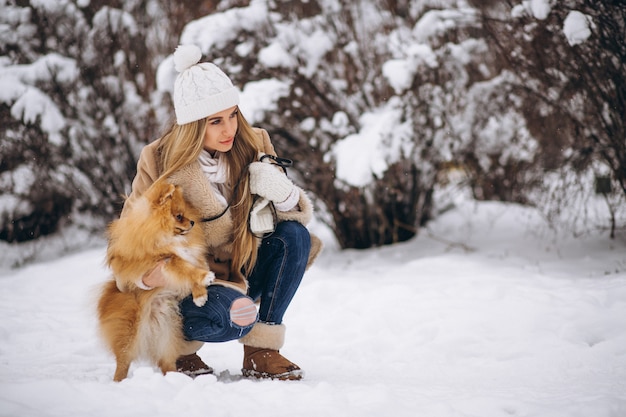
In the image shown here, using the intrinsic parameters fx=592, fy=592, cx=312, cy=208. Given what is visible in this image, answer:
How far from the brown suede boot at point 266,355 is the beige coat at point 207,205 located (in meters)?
0.24

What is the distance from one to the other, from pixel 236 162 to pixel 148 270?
67 cm

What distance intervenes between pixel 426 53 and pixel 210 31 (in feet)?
6.09

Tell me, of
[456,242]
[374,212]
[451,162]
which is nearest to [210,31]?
[374,212]

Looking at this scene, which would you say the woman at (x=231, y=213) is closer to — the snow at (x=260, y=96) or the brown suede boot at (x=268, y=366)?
the brown suede boot at (x=268, y=366)

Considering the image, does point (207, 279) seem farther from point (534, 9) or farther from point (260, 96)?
point (534, 9)

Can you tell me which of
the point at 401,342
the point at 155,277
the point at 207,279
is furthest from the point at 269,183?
the point at 401,342

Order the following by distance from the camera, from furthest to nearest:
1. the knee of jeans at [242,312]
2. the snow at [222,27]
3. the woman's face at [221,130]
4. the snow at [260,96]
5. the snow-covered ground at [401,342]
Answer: the snow at [222,27]
the snow at [260,96]
the woman's face at [221,130]
the knee of jeans at [242,312]
the snow-covered ground at [401,342]

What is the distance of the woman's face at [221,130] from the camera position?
2621 millimetres

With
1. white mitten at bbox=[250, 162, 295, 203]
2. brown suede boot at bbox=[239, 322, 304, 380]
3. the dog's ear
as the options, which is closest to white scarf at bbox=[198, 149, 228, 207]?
white mitten at bbox=[250, 162, 295, 203]

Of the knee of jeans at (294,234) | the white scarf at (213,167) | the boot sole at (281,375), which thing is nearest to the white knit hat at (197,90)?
the white scarf at (213,167)

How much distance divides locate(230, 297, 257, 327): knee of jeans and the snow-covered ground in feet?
0.83

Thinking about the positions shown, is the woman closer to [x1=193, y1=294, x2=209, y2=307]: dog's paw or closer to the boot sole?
the boot sole

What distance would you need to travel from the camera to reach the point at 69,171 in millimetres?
6738

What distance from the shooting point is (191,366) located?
2727 millimetres
